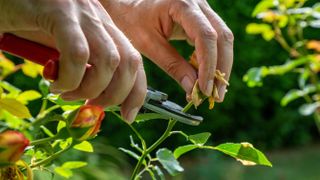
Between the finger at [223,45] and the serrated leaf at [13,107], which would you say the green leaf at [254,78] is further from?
the serrated leaf at [13,107]

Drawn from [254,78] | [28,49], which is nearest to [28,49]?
[28,49]

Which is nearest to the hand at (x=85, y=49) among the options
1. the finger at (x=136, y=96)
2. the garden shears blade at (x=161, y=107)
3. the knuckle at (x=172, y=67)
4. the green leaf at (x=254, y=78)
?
the finger at (x=136, y=96)

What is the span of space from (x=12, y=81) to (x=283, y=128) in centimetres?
217

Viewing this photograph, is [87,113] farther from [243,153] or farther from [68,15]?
[243,153]

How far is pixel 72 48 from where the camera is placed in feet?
1.60

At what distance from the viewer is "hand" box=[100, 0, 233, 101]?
72 cm

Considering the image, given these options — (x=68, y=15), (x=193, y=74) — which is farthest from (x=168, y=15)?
(x=68, y=15)

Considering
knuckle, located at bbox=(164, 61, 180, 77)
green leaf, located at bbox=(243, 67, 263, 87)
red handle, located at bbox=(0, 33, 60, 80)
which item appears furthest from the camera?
green leaf, located at bbox=(243, 67, 263, 87)

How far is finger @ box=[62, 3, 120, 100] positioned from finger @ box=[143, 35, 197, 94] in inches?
9.4

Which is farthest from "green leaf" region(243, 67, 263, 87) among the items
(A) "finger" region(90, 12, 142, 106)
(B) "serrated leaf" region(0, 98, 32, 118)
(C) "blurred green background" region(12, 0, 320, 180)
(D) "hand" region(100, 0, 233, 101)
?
(C) "blurred green background" region(12, 0, 320, 180)

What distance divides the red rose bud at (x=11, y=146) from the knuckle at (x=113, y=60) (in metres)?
A: 0.09

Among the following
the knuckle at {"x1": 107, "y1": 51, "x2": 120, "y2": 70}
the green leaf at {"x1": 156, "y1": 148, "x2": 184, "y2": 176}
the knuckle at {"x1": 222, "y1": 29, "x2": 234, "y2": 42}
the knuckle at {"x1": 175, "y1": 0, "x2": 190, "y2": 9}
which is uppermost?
the knuckle at {"x1": 107, "y1": 51, "x2": 120, "y2": 70}

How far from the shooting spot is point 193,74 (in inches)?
30.6

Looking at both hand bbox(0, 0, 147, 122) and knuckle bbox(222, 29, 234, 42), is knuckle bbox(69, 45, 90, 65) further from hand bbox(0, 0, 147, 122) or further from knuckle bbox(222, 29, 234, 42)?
knuckle bbox(222, 29, 234, 42)
